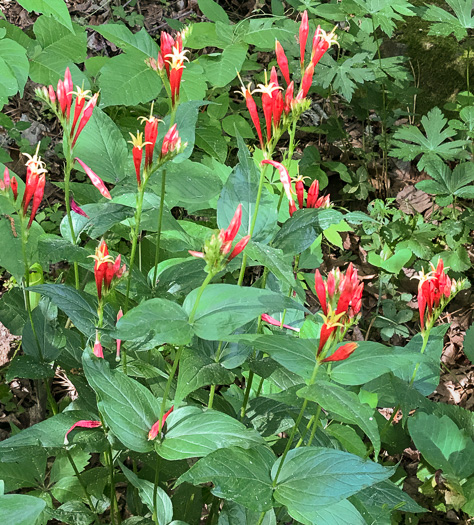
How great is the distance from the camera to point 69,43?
2.24m

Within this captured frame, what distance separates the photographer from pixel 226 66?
7.29 ft

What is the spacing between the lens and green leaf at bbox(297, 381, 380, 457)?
3.22 ft

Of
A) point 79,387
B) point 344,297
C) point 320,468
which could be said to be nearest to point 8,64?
point 79,387

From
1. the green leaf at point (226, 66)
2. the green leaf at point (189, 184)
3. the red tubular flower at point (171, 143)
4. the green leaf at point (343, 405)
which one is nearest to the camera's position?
the green leaf at point (343, 405)

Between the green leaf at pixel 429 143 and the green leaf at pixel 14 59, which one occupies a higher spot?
the green leaf at pixel 14 59

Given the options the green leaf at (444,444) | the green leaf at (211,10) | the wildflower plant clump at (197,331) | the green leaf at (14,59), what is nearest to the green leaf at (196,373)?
the wildflower plant clump at (197,331)

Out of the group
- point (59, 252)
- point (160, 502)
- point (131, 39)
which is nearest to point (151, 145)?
point (59, 252)

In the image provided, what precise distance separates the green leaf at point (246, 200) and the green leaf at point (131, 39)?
89 cm

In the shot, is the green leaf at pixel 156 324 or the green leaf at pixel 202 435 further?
the green leaf at pixel 202 435

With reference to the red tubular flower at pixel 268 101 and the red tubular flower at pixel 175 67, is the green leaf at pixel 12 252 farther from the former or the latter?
the red tubular flower at pixel 268 101

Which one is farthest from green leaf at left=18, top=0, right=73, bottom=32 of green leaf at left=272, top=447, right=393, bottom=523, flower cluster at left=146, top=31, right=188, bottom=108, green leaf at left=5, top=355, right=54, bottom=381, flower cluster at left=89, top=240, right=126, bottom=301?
green leaf at left=272, top=447, right=393, bottom=523

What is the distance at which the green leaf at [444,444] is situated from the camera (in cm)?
185

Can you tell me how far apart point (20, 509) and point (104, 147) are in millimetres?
986

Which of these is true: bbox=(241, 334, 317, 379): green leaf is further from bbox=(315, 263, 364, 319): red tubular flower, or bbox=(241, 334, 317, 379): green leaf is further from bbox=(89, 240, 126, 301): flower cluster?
bbox=(89, 240, 126, 301): flower cluster
